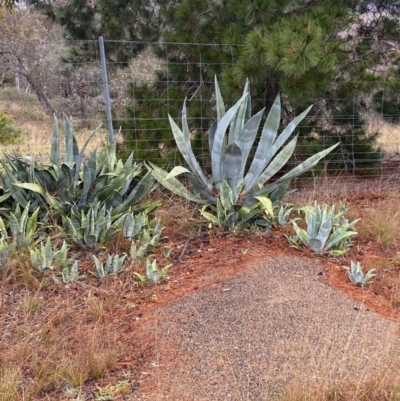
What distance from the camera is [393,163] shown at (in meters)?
6.92

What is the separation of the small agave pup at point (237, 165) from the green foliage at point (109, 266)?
85 centimetres

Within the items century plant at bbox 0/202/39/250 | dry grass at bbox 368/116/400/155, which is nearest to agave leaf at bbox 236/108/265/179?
century plant at bbox 0/202/39/250

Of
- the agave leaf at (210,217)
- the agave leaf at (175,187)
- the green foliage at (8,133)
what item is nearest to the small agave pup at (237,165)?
the agave leaf at (175,187)

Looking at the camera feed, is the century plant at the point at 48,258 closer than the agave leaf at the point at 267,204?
Yes

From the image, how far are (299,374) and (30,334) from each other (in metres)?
1.41

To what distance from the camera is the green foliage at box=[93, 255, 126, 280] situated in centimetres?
318

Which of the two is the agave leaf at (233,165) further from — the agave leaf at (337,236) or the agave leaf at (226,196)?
the agave leaf at (337,236)

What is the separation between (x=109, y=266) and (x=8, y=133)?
913 centimetres

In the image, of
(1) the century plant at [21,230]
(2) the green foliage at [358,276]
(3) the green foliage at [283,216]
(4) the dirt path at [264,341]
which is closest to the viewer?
(4) the dirt path at [264,341]

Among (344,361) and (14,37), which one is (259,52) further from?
(14,37)

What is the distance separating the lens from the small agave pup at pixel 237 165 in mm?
3861

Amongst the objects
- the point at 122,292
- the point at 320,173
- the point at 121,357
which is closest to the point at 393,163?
the point at 320,173

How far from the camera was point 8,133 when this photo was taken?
11.2 m

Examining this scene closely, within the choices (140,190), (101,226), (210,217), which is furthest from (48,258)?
(210,217)
